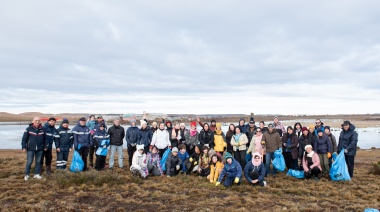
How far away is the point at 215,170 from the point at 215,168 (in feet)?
0.21

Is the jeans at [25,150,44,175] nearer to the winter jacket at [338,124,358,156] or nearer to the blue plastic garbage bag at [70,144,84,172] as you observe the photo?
the blue plastic garbage bag at [70,144,84,172]

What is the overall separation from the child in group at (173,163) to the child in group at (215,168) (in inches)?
47.6

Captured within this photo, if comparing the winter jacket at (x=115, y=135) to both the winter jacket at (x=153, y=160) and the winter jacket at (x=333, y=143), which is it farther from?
the winter jacket at (x=333, y=143)

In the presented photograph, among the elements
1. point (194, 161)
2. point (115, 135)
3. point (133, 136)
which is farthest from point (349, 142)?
point (115, 135)

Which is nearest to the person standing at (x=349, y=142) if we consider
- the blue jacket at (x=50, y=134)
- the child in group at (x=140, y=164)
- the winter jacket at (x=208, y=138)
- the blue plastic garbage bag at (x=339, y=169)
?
the blue plastic garbage bag at (x=339, y=169)

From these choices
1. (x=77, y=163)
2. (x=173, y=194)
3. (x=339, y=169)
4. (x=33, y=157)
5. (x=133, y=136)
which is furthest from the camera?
(x=133, y=136)

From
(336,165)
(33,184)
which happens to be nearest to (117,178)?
(33,184)

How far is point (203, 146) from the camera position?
9352 mm

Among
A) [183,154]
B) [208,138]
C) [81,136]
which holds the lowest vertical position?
[183,154]

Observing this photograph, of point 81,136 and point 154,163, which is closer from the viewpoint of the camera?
point 81,136

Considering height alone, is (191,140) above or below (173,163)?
above

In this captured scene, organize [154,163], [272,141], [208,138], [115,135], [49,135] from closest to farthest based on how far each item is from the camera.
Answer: [49,135] < [272,141] < [154,163] < [208,138] < [115,135]

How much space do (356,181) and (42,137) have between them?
9.12 meters

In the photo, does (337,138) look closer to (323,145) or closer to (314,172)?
(323,145)
